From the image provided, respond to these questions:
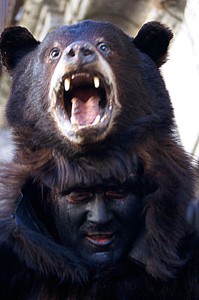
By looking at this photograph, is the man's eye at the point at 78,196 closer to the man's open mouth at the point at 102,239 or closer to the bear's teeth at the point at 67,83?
the man's open mouth at the point at 102,239

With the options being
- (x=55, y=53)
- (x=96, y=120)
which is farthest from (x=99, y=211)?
(x=55, y=53)

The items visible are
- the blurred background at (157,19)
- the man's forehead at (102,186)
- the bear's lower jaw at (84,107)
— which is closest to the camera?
the bear's lower jaw at (84,107)

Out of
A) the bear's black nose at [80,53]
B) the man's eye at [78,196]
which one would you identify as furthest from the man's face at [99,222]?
the bear's black nose at [80,53]

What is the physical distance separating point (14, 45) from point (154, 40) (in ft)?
2.26

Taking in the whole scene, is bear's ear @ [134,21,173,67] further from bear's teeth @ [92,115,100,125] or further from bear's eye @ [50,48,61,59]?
bear's teeth @ [92,115,100,125]

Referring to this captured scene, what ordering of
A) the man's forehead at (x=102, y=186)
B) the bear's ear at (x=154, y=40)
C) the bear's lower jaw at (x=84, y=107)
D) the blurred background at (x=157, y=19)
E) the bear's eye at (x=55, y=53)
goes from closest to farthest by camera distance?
the bear's lower jaw at (x=84, y=107)
the man's forehead at (x=102, y=186)
the bear's eye at (x=55, y=53)
the bear's ear at (x=154, y=40)
the blurred background at (x=157, y=19)

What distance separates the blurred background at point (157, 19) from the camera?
6797mm

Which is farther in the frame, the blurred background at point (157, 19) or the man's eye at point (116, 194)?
the blurred background at point (157, 19)

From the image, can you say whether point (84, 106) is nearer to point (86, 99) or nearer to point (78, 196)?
point (86, 99)

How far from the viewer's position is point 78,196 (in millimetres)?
4773

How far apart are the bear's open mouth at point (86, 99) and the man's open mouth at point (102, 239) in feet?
1.67

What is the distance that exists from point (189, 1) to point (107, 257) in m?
2.80

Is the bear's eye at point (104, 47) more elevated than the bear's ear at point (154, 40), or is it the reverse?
the bear's ear at point (154, 40)

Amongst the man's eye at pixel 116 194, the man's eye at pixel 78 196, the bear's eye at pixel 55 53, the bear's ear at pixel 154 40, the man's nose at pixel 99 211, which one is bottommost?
the man's nose at pixel 99 211
